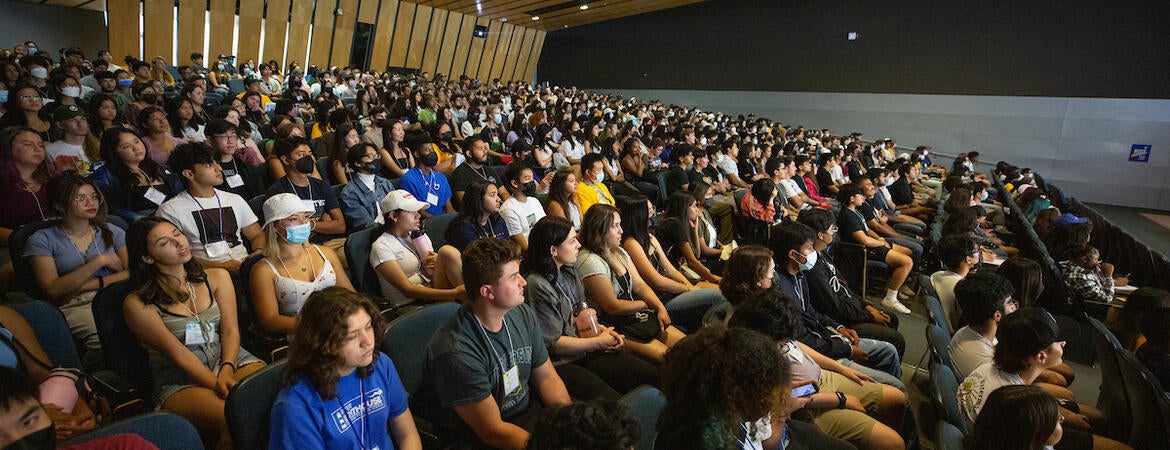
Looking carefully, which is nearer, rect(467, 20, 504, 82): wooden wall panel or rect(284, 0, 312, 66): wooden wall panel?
rect(284, 0, 312, 66): wooden wall panel

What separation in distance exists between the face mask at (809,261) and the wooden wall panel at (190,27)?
54.9ft

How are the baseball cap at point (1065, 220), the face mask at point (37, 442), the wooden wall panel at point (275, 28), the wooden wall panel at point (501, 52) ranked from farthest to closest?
the wooden wall panel at point (501, 52) → the wooden wall panel at point (275, 28) → the baseball cap at point (1065, 220) → the face mask at point (37, 442)

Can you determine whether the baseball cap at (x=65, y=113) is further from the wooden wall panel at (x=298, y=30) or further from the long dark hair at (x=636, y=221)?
the wooden wall panel at (x=298, y=30)

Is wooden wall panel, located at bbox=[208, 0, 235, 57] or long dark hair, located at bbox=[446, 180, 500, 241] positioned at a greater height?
wooden wall panel, located at bbox=[208, 0, 235, 57]

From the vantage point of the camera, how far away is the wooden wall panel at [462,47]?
73.0 feet

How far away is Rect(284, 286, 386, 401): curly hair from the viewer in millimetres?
1591

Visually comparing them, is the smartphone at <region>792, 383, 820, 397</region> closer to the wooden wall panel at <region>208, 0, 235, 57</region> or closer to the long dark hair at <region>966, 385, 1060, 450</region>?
the long dark hair at <region>966, 385, 1060, 450</region>

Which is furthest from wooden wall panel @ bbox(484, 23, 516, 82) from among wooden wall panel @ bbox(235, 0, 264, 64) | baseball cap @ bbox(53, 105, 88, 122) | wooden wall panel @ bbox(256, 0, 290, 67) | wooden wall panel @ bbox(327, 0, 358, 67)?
baseball cap @ bbox(53, 105, 88, 122)

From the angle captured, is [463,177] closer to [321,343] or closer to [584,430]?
[321,343]

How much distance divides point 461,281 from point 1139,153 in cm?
1608

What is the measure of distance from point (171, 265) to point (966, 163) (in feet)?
42.8

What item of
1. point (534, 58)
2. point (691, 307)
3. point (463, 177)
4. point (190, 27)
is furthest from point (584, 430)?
point (534, 58)

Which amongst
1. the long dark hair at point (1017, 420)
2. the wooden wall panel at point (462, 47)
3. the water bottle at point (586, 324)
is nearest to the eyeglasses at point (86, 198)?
the water bottle at point (586, 324)

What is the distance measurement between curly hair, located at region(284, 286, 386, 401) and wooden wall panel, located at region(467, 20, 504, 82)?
2309cm
